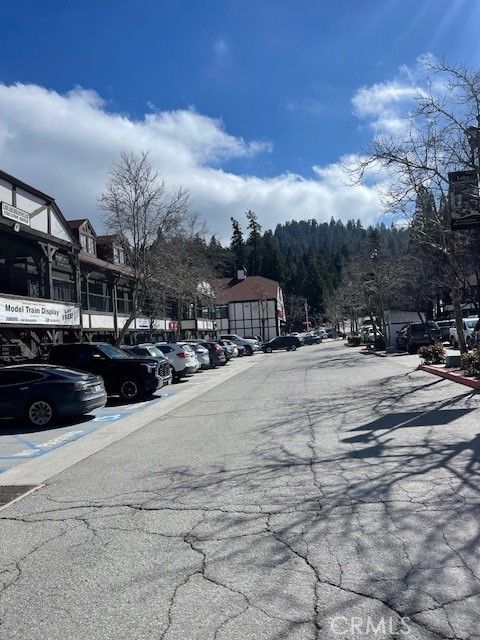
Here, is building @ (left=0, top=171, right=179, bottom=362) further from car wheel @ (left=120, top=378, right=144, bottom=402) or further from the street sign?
the street sign

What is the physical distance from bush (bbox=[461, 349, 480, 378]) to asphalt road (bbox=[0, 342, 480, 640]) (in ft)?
21.1

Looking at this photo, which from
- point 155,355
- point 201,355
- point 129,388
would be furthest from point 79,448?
point 201,355

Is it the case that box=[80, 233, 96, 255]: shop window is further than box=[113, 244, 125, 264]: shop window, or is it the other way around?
box=[80, 233, 96, 255]: shop window

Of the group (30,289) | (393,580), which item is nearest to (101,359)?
(30,289)

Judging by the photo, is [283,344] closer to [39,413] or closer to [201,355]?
[201,355]

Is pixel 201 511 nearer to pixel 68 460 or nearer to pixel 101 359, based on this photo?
pixel 68 460

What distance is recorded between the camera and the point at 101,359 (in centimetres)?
1761

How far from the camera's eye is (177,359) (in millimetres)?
25297

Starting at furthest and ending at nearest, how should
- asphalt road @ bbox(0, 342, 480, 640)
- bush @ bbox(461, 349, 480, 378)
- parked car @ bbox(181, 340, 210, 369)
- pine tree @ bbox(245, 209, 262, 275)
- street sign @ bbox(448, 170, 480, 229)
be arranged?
pine tree @ bbox(245, 209, 262, 275), parked car @ bbox(181, 340, 210, 369), bush @ bbox(461, 349, 480, 378), street sign @ bbox(448, 170, 480, 229), asphalt road @ bbox(0, 342, 480, 640)

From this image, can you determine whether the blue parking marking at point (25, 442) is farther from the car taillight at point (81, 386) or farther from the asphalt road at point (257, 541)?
the asphalt road at point (257, 541)

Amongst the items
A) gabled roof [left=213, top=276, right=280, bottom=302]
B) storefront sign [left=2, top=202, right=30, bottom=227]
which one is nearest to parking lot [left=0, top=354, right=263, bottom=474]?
storefront sign [left=2, top=202, right=30, bottom=227]

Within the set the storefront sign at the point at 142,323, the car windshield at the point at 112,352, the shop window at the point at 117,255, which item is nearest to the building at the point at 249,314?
the storefront sign at the point at 142,323

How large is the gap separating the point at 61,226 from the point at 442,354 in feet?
60.1

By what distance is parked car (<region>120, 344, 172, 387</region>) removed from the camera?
18344 mm
